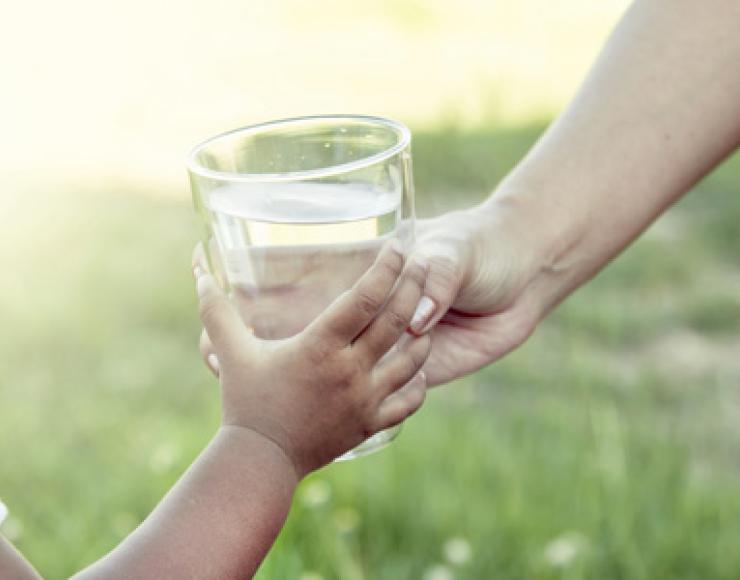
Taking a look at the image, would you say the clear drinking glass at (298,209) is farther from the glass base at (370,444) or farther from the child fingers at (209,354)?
the child fingers at (209,354)

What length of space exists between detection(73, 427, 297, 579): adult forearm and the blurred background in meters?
0.59

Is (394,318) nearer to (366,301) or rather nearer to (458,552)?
(366,301)

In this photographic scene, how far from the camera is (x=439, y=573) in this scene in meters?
1.82

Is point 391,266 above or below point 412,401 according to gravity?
above

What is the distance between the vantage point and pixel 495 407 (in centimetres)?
251

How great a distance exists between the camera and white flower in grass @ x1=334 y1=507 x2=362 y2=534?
192 centimetres

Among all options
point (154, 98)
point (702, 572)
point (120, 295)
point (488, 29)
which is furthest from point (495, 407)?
point (488, 29)

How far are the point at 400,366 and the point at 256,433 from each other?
142mm

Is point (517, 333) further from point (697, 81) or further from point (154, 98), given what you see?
point (154, 98)

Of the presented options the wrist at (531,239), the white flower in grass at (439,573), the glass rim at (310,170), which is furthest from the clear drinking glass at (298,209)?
the white flower in grass at (439,573)

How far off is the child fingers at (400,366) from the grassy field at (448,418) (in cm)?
61

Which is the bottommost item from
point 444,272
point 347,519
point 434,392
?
point 434,392

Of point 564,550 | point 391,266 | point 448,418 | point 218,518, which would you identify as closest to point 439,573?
point 564,550

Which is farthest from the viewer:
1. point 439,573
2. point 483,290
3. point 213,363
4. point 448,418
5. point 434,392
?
point 434,392
